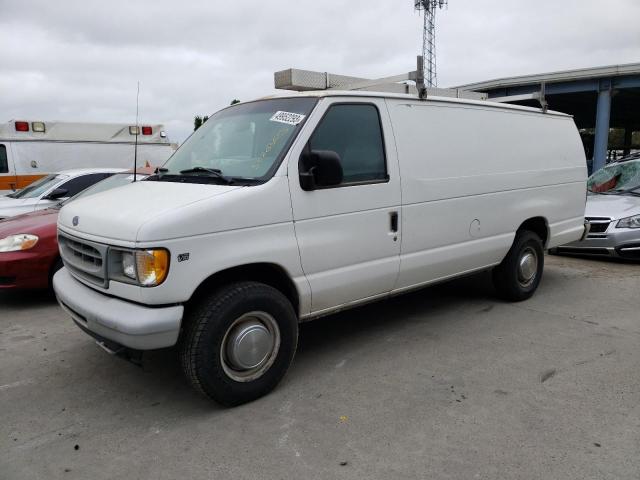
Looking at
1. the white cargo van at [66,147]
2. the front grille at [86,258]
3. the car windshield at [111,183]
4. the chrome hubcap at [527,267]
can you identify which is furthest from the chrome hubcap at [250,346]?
the white cargo van at [66,147]

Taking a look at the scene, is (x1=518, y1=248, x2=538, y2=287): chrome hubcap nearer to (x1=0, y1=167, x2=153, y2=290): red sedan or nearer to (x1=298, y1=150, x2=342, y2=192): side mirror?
(x1=298, y1=150, x2=342, y2=192): side mirror

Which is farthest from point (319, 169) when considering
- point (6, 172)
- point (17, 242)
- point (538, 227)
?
point (6, 172)

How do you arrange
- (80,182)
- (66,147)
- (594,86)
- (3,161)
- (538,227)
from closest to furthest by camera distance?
1. (538,227)
2. (80,182)
3. (3,161)
4. (66,147)
5. (594,86)

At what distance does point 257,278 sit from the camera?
3607 mm

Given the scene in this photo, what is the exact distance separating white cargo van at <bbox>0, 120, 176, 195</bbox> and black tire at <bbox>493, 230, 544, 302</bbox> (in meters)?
9.04

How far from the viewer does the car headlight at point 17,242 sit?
18.2 feet

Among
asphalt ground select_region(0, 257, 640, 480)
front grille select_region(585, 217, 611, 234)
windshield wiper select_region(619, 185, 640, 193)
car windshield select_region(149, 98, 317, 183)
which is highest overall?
car windshield select_region(149, 98, 317, 183)

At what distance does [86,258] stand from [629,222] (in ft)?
23.7

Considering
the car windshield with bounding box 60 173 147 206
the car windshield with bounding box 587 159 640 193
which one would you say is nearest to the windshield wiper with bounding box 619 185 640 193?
the car windshield with bounding box 587 159 640 193

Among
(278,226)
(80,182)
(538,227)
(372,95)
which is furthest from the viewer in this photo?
(80,182)

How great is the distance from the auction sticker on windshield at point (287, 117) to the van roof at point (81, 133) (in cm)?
934

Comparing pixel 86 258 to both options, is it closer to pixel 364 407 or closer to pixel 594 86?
pixel 364 407

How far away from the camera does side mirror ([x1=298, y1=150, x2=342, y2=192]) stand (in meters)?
3.50

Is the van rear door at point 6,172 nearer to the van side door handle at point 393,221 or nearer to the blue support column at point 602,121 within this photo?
the van side door handle at point 393,221
